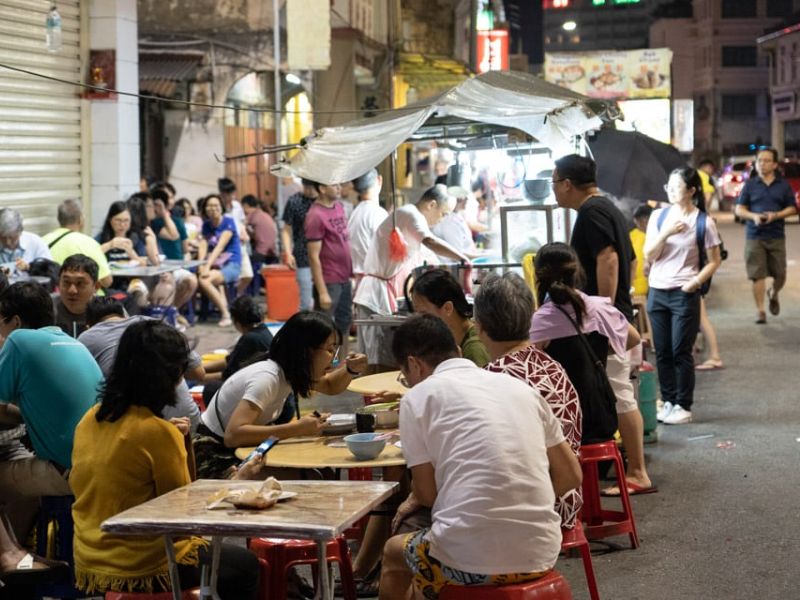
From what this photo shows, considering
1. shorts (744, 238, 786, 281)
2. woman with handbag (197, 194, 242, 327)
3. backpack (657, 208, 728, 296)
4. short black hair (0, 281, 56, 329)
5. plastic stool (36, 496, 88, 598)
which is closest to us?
plastic stool (36, 496, 88, 598)

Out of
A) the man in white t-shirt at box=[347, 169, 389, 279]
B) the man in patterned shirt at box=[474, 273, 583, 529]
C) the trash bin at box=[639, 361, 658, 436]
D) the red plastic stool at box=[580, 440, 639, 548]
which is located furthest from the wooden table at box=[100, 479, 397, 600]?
the man in white t-shirt at box=[347, 169, 389, 279]

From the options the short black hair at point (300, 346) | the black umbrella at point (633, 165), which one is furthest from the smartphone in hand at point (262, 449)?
the black umbrella at point (633, 165)

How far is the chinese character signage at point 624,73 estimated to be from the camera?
1426 inches

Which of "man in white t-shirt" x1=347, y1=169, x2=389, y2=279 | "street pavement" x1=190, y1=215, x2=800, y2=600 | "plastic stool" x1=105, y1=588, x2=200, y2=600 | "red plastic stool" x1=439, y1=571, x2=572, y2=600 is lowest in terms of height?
"street pavement" x1=190, y1=215, x2=800, y2=600

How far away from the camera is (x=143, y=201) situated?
14.2 m

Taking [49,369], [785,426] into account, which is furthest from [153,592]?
[785,426]

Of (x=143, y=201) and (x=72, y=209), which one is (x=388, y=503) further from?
(x=143, y=201)

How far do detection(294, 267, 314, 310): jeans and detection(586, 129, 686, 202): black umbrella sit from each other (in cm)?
377

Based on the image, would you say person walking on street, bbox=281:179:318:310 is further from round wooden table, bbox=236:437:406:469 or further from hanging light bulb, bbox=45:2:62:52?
round wooden table, bbox=236:437:406:469

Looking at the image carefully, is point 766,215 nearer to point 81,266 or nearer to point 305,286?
point 305,286

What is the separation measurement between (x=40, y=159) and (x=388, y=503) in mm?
9052

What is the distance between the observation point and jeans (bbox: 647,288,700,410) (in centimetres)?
984


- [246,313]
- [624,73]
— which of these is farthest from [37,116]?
[624,73]

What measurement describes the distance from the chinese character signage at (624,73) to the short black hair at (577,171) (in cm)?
2822
